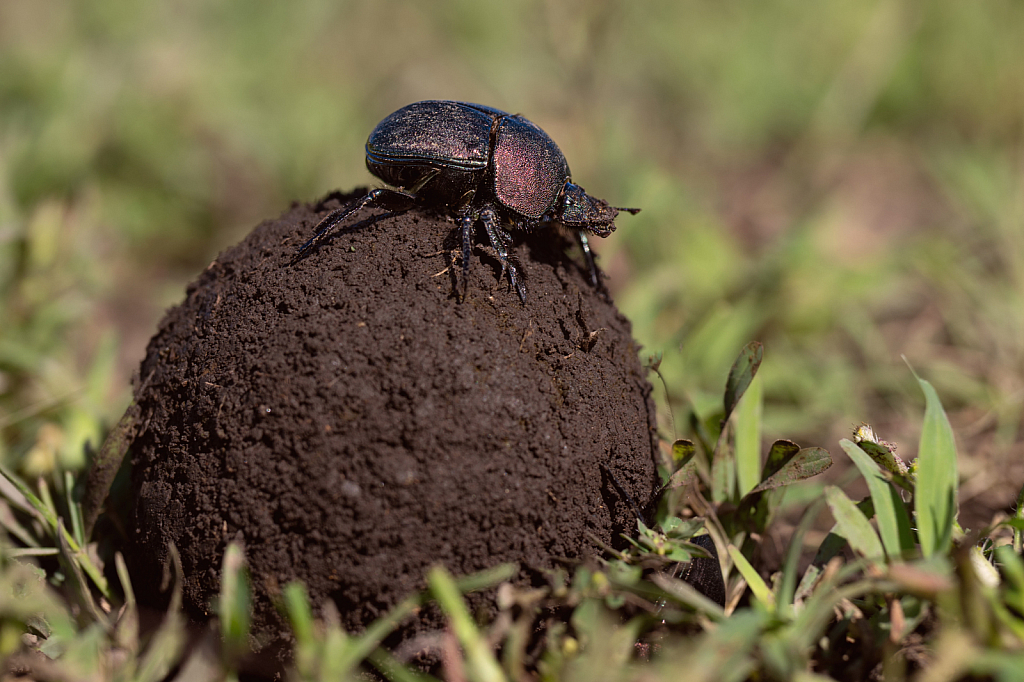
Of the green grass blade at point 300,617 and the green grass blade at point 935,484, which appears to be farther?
the green grass blade at point 935,484

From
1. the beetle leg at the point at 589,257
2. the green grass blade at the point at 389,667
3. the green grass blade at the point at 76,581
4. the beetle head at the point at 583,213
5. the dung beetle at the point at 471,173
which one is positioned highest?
the dung beetle at the point at 471,173

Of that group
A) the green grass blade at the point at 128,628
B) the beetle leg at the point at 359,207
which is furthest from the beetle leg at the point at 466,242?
the green grass blade at the point at 128,628

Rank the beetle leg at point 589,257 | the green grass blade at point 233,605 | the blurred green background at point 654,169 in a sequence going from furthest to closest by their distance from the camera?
the blurred green background at point 654,169 → the beetle leg at point 589,257 → the green grass blade at point 233,605

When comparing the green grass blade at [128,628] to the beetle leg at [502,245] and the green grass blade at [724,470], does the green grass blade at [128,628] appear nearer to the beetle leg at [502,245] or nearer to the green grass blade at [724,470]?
the beetle leg at [502,245]

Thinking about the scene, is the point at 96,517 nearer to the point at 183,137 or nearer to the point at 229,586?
the point at 229,586

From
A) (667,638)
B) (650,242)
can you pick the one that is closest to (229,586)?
(667,638)

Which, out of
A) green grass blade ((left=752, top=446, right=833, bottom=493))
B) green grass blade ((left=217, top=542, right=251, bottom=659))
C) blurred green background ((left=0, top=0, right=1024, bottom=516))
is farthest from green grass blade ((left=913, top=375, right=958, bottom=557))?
green grass blade ((left=217, top=542, right=251, bottom=659))

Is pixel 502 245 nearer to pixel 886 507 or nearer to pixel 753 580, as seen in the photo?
pixel 753 580
